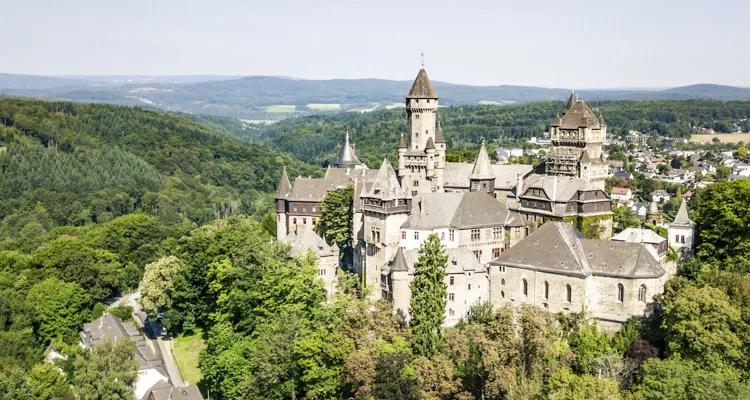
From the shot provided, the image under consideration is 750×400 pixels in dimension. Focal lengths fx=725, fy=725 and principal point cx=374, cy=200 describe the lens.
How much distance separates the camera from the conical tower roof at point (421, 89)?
7419 centimetres

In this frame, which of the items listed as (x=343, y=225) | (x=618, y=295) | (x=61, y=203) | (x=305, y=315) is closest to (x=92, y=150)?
(x=61, y=203)

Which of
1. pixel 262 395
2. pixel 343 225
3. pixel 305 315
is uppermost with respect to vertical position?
pixel 343 225

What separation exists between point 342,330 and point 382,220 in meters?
13.6

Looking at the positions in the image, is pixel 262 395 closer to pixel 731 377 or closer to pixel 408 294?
pixel 408 294

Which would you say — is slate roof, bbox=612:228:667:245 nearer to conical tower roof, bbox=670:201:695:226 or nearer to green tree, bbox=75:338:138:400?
conical tower roof, bbox=670:201:695:226

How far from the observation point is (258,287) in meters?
63.4

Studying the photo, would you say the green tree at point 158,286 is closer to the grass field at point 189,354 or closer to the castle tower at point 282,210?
the grass field at point 189,354

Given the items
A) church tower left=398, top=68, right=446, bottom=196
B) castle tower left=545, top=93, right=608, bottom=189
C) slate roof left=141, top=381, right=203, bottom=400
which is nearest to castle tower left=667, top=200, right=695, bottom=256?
castle tower left=545, top=93, right=608, bottom=189

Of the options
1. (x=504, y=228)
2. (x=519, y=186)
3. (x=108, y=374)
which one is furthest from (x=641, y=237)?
(x=108, y=374)

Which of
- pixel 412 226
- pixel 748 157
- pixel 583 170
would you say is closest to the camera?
pixel 412 226

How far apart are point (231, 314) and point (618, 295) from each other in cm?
3342

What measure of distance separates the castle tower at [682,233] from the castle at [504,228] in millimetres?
6119

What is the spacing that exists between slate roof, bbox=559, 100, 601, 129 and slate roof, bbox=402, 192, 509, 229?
500 inches

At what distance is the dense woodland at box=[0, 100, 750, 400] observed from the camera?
148ft
